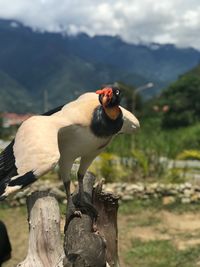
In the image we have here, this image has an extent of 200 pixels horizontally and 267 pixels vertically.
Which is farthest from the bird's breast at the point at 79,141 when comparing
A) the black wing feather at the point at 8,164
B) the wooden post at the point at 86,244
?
the wooden post at the point at 86,244

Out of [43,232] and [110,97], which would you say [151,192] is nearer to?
[43,232]

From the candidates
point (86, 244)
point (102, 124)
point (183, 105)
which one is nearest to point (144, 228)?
point (86, 244)

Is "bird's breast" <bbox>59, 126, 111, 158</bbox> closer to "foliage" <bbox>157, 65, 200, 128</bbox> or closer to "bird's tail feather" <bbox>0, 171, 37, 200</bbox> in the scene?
"bird's tail feather" <bbox>0, 171, 37, 200</bbox>

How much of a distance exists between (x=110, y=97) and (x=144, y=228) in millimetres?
5712

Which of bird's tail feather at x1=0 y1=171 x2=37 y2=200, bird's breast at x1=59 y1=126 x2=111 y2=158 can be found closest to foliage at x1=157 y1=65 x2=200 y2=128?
bird's breast at x1=59 y1=126 x2=111 y2=158

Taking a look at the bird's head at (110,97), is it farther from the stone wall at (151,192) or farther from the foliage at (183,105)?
the foliage at (183,105)

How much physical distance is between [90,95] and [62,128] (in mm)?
335

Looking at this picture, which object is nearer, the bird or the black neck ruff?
the bird

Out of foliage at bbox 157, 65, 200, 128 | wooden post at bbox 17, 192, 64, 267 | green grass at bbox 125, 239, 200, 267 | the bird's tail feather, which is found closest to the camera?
the bird's tail feather

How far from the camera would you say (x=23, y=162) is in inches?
88.0

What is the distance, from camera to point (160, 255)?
6516 mm

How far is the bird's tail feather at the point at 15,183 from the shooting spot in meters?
2.14

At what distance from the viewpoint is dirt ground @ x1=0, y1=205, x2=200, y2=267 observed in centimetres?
700

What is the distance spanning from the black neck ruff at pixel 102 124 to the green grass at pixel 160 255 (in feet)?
13.1
